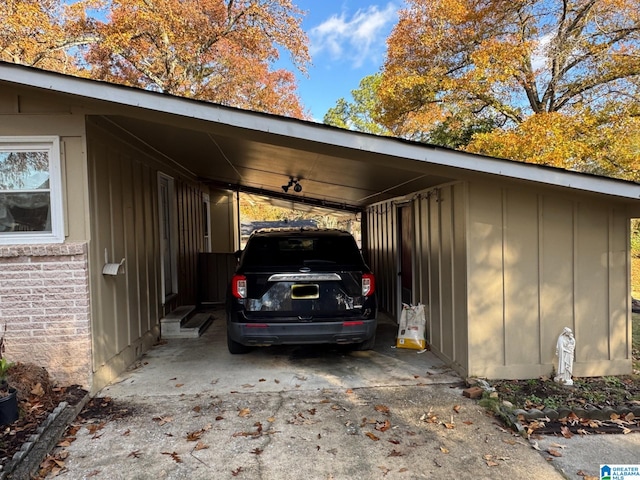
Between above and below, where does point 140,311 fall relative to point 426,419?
above

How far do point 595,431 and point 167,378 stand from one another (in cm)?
417

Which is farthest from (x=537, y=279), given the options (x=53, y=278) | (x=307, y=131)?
(x=53, y=278)

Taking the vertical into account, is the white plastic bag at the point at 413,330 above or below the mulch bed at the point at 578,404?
above

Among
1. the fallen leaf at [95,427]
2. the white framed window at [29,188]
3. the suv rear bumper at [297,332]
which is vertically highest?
the white framed window at [29,188]

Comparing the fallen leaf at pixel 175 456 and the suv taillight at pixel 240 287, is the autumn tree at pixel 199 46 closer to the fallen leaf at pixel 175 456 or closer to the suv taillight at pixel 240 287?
the suv taillight at pixel 240 287

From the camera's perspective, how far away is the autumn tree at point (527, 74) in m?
10.0

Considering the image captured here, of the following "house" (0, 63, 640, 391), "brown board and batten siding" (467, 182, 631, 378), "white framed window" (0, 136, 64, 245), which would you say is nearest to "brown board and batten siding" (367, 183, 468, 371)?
"house" (0, 63, 640, 391)

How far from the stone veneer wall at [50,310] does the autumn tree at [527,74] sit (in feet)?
31.0

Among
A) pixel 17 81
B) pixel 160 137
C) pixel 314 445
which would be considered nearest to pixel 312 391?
pixel 314 445

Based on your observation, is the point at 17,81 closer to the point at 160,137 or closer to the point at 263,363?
the point at 160,137

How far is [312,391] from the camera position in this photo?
4.35m

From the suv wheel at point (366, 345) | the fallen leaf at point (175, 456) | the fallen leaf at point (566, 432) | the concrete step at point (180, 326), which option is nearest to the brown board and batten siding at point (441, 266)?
the suv wheel at point (366, 345)

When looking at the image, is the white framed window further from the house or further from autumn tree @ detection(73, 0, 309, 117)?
autumn tree @ detection(73, 0, 309, 117)

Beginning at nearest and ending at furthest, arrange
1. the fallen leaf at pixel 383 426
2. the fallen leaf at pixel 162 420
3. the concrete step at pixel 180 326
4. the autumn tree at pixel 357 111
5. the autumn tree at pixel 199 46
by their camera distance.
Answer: the fallen leaf at pixel 383 426, the fallen leaf at pixel 162 420, the concrete step at pixel 180 326, the autumn tree at pixel 199 46, the autumn tree at pixel 357 111
